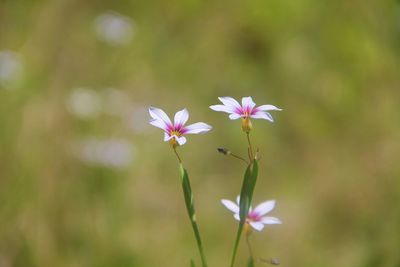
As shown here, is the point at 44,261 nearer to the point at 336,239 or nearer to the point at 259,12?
the point at 336,239

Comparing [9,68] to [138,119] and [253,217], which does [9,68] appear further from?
[253,217]

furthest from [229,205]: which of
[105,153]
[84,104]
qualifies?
[84,104]

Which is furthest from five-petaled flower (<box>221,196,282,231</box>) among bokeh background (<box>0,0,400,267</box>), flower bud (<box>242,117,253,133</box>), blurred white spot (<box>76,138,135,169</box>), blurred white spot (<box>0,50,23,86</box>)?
blurred white spot (<box>0,50,23,86</box>)

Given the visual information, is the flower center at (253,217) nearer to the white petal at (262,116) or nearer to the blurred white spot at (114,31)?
the white petal at (262,116)

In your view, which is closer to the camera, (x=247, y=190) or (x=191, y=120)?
(x=247, y=190)

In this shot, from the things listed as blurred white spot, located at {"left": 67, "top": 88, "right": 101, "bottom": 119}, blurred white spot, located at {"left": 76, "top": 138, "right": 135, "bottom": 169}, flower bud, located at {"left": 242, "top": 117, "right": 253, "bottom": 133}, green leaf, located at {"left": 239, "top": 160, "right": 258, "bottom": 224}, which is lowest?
green leaf, located at {"left": 239, "top": 160, "right": 258, "bottom": 224}

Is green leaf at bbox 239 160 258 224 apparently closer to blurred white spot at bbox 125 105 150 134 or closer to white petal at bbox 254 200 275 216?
white petal at bbox 254 200 275 216
